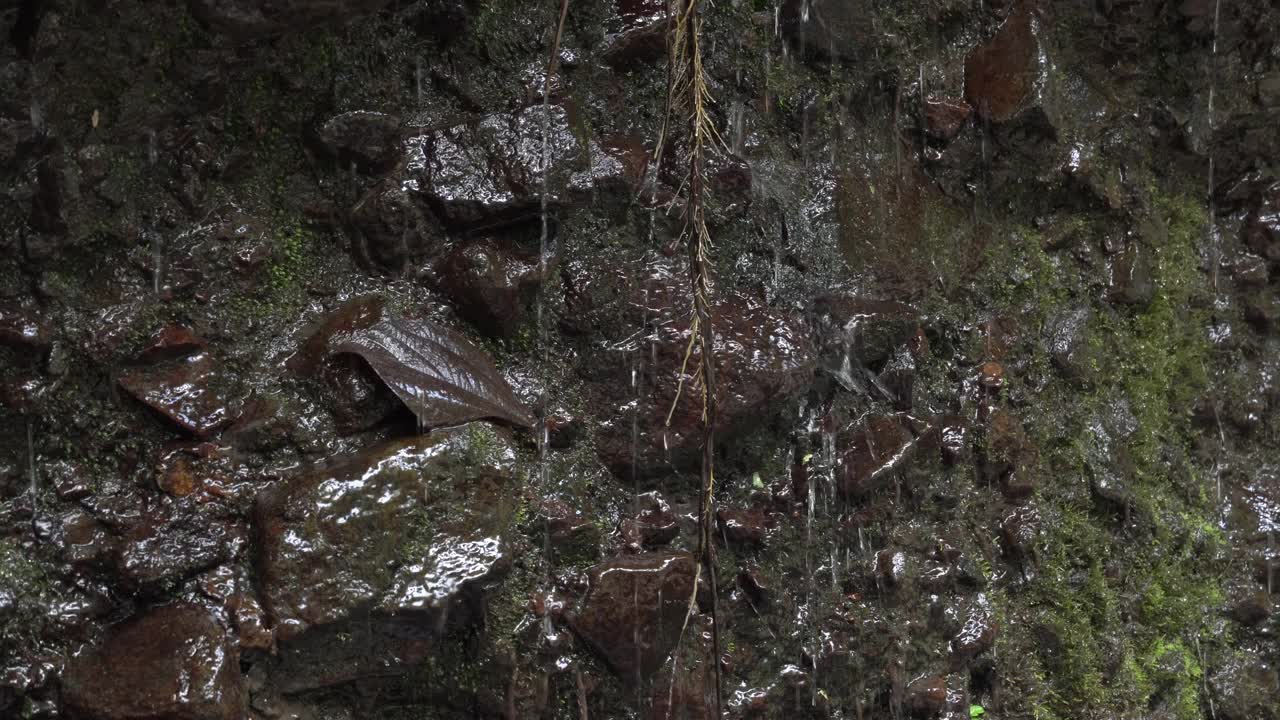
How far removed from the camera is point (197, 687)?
6.01 ft

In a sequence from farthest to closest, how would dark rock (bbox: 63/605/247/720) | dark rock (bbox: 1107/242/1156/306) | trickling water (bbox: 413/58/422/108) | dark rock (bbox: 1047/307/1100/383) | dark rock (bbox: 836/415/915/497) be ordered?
1. dark rock (bbox: 1107/242/1156/306)
2. dark rock (bbox: 1047/307/1100/383)
3. dark rock (bbox: 836/415/915/497)
4. trickling water (bbox: 413/58/422/108)
5. dark rock (bbox: 63/605/247/720)

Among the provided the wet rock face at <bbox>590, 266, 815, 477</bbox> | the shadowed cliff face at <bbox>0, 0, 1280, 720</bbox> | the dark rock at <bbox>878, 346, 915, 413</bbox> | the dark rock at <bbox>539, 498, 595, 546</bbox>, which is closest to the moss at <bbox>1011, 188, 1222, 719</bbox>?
the shadowed cliff face at <bbox>0, 0, 1280, 720</bbox>

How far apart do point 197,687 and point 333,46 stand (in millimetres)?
1214

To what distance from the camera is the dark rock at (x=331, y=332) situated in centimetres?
210

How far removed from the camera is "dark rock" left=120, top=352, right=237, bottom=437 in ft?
6.52

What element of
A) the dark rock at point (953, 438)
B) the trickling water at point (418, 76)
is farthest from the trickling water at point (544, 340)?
the dark rock at point (953, 438)

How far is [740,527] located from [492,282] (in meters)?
0.76

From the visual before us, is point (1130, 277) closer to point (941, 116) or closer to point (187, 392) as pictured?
point (941, 116)

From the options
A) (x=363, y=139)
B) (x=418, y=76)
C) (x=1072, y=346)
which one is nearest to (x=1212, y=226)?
(x=1072, y=346)

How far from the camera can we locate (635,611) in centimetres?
216

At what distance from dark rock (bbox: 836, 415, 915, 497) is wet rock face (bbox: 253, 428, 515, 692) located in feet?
2.85

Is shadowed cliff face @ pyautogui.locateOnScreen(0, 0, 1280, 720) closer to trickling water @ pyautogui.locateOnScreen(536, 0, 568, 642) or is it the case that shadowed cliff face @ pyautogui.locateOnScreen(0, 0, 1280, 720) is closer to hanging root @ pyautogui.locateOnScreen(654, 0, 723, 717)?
trickling water @ pyautogui.locateOnScreen(536, 0, 568, 642)

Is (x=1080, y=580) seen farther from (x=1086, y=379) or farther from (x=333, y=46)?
(x=333, y=46)

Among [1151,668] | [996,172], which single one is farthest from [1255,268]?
[1151,668]
